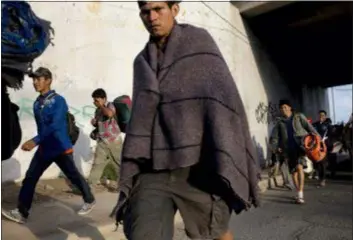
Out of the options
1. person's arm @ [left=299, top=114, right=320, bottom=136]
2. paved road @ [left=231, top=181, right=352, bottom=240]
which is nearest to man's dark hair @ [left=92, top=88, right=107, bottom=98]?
paved road @ [left=231, top=181, right=352, bottom=240]

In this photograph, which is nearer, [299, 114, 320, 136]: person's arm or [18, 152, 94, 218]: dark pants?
[18, 152, 94, 218]: dark pants

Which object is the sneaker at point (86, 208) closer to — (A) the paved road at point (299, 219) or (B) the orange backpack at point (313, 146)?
(A) the paved road at point (299, 219)

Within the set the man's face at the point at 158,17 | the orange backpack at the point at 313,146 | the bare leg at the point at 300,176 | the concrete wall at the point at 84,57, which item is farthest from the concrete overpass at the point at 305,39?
the man's face at the point at 158,17

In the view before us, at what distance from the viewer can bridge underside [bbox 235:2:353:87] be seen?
1301cm

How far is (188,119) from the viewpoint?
6.76ft

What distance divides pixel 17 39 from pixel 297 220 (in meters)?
3.86

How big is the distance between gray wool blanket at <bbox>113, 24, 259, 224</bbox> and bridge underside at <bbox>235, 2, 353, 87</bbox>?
10024mm

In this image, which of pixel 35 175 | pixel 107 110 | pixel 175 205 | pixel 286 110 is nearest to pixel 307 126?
pixel 286 110

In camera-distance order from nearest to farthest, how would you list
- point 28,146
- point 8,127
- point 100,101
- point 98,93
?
point 8,127, point 28,146, point 98,93, point 100,101

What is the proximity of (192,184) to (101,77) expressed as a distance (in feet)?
21.8

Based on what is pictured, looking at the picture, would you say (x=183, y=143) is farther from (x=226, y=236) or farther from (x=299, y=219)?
(x=299, y=219)

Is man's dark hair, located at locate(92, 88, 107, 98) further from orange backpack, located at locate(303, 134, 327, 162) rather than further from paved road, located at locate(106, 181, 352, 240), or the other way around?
orange backpack, located at locate(303, 134, 327, 162)

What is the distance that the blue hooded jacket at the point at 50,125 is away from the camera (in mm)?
4594

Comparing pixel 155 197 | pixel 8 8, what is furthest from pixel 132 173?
pixel 8 8
